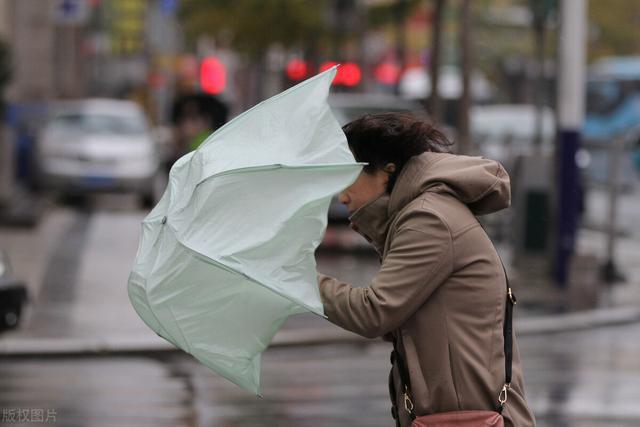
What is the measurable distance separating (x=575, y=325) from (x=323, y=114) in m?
9.42

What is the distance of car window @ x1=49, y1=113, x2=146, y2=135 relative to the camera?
26.1 m

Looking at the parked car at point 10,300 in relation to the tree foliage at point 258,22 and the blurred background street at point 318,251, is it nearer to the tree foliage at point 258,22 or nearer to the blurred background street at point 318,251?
the blurred background street at point 318,251

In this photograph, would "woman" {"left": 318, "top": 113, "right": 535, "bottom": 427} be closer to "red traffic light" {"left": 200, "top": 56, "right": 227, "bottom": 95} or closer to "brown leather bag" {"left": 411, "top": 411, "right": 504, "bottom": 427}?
"brown leather bag" {"left": 411, "top": 411, "right": 504, "bottom": 427}

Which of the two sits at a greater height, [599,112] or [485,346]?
[485,346]

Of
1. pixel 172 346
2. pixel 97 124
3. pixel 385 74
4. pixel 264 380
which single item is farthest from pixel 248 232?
pixel 385 74

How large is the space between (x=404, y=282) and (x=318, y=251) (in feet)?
46.8

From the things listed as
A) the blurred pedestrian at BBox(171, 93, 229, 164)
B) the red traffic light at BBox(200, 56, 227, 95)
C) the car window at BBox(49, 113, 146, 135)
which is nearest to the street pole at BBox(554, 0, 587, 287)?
the blurred pedestrian at BBox(171, 93, 229, 164)

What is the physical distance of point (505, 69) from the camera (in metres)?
61.7

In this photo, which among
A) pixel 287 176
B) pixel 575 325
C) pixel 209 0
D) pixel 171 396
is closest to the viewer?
pixel 287 176

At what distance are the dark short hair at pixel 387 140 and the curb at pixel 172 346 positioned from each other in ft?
24.6

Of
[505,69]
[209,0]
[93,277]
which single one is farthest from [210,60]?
[93,277]

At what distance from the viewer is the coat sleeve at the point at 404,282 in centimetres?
360

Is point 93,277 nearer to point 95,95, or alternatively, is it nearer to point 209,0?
point 209,0

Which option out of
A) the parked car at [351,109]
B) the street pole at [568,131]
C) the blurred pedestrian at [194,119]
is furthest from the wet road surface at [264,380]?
the parked car at [351,109]
